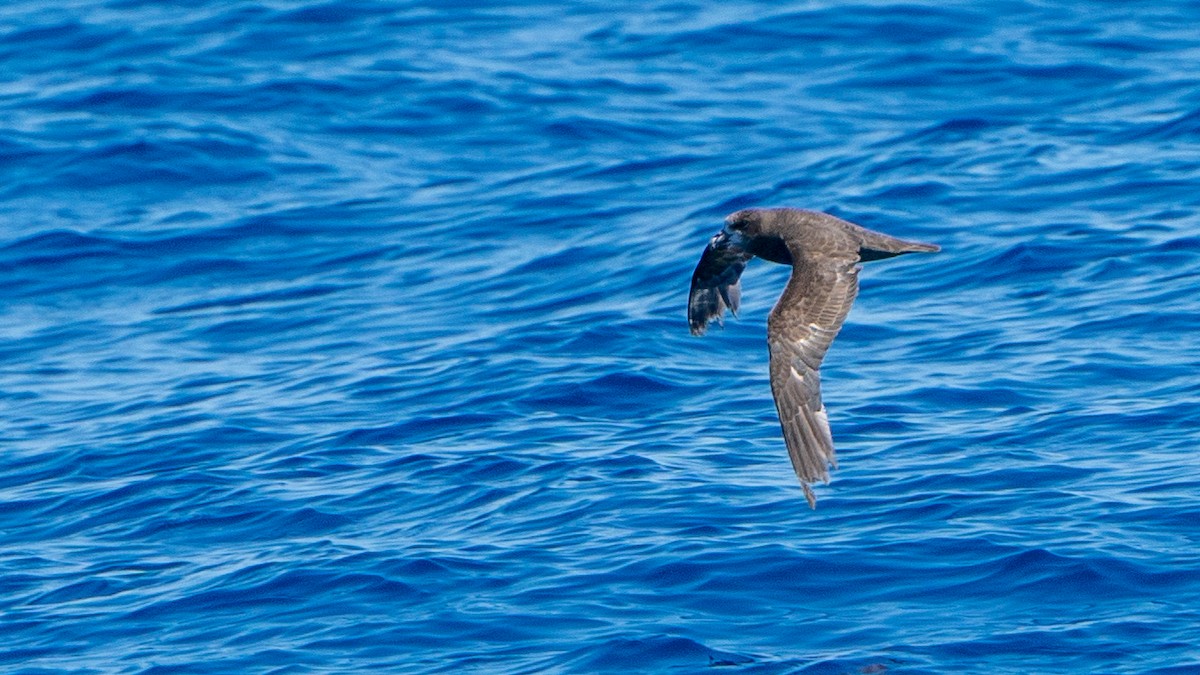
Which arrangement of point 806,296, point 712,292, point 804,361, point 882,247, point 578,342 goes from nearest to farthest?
point 804,361
point 806,296
point 882,247
point 712,292
point 578,342

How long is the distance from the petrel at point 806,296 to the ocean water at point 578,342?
2.62ft

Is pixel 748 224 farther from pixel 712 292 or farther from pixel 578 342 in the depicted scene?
pixel 578 342

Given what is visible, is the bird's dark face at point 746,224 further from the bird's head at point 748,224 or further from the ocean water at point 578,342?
the ocean water at point 578,342

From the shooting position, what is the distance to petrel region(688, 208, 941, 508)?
8.50 m

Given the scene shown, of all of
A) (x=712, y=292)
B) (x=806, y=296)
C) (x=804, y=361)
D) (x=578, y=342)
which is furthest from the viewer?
(x=578, y=342)

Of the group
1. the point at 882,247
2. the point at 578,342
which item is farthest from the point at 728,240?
the point at 578,342

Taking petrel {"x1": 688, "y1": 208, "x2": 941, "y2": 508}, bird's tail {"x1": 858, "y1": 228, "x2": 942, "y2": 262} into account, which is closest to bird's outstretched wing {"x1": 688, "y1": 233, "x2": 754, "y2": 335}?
petrel {"x1": 688, "y1": 208, "x2": 941, "y2": 508}

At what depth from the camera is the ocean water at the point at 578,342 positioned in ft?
28.9

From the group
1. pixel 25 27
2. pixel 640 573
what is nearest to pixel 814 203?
pixel 640 573

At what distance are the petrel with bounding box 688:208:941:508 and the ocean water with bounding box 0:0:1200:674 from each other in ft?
2.62

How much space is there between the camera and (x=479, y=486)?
10.5 meters

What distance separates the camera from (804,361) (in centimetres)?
851

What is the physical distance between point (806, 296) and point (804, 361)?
35 cm

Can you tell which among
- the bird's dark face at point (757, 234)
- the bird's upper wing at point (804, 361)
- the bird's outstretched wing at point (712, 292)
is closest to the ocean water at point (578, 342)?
the bird's upper wing at point (804, 361)
